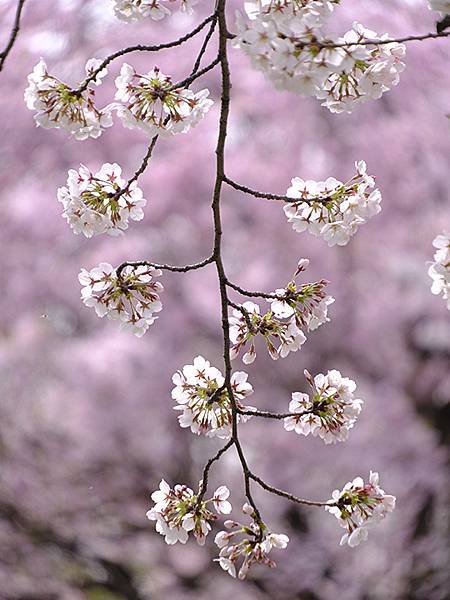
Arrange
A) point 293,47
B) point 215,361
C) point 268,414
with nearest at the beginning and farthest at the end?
1. point 293,47
2. point 268,414
3. point 215,361

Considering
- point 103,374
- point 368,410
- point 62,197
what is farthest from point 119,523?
point 62,197

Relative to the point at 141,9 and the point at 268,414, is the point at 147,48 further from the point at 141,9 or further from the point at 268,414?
the point at 268,414

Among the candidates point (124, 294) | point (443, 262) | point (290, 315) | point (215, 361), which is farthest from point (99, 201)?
point (215, 361)

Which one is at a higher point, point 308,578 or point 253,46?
point 253,46

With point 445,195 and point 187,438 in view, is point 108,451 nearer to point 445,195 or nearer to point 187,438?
point 187,438

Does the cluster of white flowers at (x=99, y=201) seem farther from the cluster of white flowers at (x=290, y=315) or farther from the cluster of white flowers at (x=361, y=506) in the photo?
the cluster of white flowers at (x=361, y=506)
